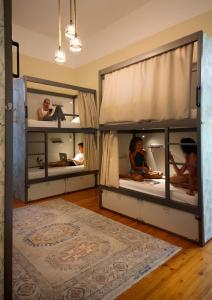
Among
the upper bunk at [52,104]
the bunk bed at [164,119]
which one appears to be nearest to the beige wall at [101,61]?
the upper bunk at [52,104]

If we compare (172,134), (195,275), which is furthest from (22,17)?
(195,275)

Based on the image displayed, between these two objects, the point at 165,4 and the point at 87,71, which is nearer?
the point at 165,4

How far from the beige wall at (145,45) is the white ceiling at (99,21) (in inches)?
3.7

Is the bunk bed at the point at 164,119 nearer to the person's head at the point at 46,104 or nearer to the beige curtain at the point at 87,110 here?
the beige curtain at the point at 87,110

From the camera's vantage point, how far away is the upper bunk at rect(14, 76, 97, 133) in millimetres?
3584

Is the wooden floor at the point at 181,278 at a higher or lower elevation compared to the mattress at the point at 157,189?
lower

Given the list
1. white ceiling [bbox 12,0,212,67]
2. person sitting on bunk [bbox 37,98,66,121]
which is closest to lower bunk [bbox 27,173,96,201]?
person sitting on bunk [bbox 37,98,66,121]

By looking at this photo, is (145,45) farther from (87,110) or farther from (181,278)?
(181,278)

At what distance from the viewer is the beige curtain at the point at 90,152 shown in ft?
14.5

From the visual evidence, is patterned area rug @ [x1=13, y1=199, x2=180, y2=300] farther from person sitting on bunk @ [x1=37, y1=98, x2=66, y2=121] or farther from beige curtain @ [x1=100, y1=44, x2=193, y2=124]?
person sitting on bunk @ [x1=37, y1=98, x2=66, y2=121]

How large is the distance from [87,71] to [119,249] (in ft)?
14.1

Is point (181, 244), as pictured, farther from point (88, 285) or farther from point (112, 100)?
A: point (112, 100)

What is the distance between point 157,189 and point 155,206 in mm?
222

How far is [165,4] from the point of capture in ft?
11.1
